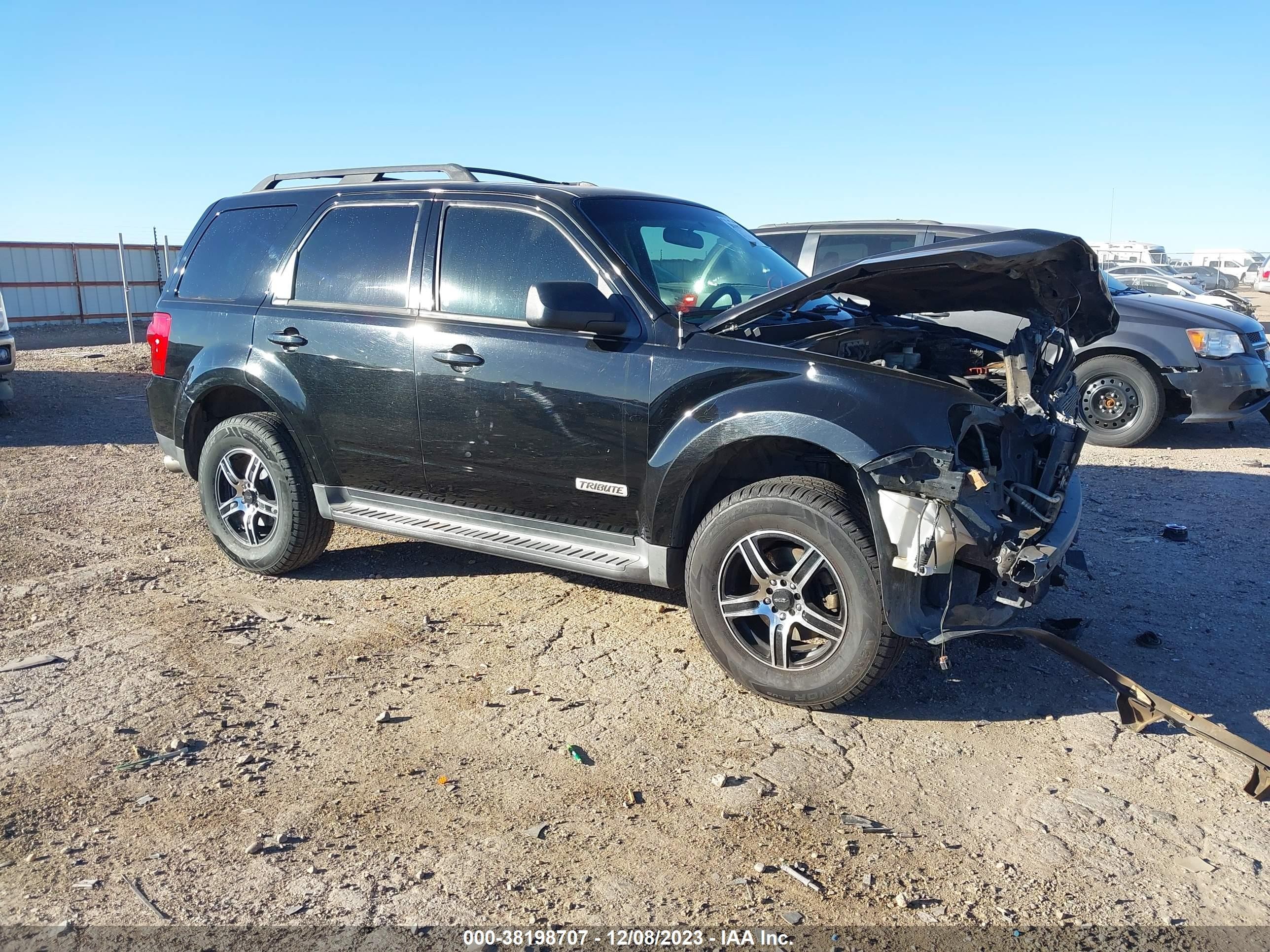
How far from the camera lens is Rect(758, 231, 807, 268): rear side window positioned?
31.1 feet

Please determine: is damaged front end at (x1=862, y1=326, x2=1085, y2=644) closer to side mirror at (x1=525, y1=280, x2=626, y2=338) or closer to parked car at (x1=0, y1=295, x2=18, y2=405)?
side mirror at (x1=525, y1=280, x2=626, y2=338)

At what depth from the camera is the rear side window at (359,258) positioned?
494 cm

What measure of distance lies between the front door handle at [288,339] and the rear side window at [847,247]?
5.48m

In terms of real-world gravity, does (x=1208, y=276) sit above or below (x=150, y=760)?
above

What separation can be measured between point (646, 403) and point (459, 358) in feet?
3.30

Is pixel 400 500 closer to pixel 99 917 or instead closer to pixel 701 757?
pixel 701 757

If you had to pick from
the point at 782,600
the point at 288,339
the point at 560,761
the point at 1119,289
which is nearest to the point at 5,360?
the point at 288,339

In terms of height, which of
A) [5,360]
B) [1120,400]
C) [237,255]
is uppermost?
[237,255]

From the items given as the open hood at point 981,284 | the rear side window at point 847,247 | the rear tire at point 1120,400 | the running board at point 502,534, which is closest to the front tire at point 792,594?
the running board at point 502,534

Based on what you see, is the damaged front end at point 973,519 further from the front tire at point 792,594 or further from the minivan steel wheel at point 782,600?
the minivan steel wheel at point 782,600

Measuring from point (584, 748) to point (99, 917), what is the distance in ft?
5.24

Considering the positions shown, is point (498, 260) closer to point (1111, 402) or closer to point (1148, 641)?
point (1148, 641)

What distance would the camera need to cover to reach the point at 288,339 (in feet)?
16.9

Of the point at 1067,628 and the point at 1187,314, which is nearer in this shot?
the point at 1067,628
